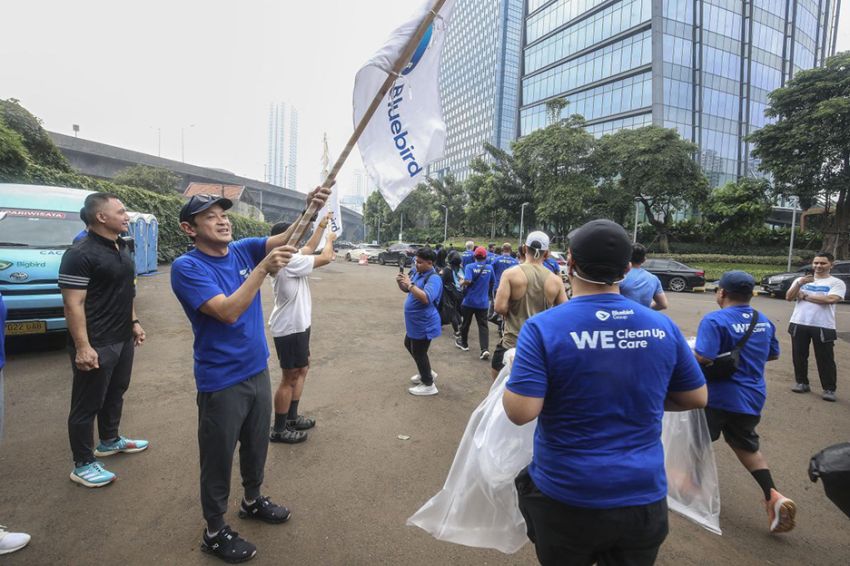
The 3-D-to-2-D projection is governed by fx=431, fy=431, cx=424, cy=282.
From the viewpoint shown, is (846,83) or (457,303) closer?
(457,303)

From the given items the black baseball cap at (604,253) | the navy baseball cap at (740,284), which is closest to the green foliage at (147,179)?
the navy baseball cap at (740,284)

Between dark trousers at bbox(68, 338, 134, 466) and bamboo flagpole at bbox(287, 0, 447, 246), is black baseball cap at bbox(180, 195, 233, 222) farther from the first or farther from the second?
dark trousers at bbox(68, 338, 134, 466)

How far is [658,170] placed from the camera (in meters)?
28.5

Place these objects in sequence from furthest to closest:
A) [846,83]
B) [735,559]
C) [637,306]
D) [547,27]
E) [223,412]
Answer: [547,27]
[846,83]
[735,559]
[223,412]
[637,306]

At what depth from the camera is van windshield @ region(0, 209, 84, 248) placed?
6000mm

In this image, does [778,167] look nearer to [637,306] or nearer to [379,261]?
[379,261]

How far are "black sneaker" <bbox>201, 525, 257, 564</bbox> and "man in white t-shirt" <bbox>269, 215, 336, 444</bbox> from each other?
1.32 meters

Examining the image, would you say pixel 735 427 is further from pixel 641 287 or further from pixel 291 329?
pixel 291 329

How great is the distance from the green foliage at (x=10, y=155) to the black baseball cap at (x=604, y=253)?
14480mm

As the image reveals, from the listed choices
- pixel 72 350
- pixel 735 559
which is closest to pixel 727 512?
pixel 735 559

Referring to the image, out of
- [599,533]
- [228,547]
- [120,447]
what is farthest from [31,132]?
[599,533]

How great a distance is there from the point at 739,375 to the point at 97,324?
4.45 metres

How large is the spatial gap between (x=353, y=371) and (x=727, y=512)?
4226 millimetres

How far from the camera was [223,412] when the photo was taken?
7.63 feet
